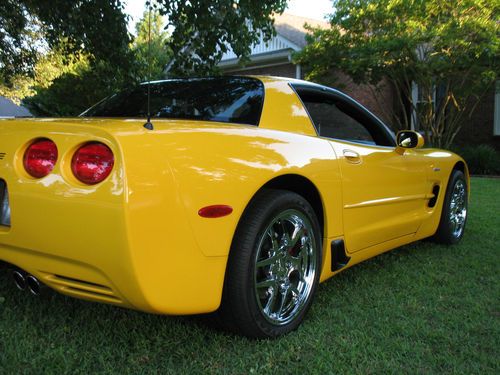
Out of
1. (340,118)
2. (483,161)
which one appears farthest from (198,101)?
(483,161)

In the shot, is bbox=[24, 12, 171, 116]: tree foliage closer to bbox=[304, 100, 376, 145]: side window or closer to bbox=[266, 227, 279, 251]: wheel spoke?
bbox=[266, 227, 279, 251]: wheel spoke

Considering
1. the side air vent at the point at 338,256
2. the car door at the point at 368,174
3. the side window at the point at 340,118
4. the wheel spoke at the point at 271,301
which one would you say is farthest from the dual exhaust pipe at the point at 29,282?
the side window at the point at 340,118

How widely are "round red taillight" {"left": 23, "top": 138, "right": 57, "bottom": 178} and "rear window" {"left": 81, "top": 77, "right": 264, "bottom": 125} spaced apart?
35.0 inches

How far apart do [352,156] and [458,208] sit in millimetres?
2211

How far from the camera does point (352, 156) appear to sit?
3008 mm

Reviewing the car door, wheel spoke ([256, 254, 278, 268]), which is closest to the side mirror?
the car door

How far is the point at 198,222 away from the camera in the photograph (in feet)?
6.50

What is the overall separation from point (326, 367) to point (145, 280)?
2.90 ft

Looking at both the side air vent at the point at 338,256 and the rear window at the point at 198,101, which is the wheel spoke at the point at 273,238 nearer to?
the side air vent at the point at 338,256

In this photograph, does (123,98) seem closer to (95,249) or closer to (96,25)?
(95,249)

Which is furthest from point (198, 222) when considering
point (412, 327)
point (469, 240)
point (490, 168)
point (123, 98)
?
point (490, 168)

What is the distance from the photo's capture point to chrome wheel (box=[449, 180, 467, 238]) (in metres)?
4.54

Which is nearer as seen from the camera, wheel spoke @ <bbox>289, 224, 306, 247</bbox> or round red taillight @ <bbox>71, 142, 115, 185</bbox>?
round red taillight @ <bbox>71, 142, 115, 185</bbox>

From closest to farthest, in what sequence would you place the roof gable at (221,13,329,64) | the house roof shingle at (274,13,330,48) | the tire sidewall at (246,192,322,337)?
the tire sidewall at (246,192,322,337) < the roof gable at (221,13,329,64) < the house roof shingle at (274,13,330,48)
